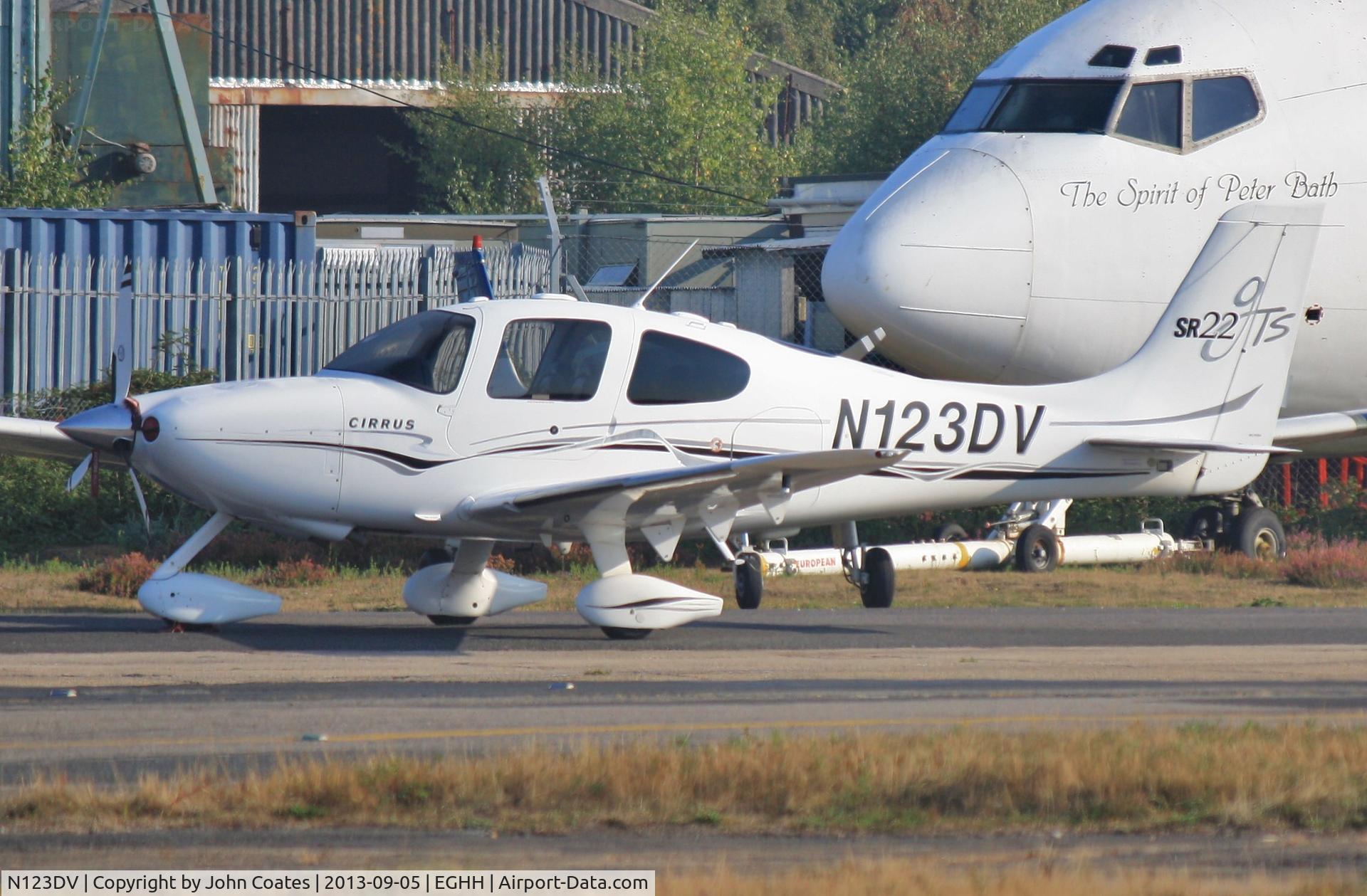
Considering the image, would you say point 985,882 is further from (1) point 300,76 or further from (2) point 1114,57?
(1) point 300,76

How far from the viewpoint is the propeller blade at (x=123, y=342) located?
11.3 meters

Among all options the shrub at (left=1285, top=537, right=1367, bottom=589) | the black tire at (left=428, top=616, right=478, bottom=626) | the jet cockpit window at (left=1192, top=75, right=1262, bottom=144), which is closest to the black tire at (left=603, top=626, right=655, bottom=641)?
the black tire at (left=428, top=616, right=478, bottom=626)

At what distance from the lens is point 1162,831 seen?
5.55 meters

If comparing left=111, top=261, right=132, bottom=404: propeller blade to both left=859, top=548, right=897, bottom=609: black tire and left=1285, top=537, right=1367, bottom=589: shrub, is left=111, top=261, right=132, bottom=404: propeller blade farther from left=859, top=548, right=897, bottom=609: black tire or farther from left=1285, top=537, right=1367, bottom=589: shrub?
left=1285, top=537, right=1367, bottom=589: shrub

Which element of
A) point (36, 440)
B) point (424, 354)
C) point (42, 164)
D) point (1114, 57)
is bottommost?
point (36, 440)

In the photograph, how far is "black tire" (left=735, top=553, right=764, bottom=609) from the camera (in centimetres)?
1230

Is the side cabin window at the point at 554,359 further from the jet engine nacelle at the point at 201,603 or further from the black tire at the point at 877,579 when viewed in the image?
the black tire at the point at 877,579

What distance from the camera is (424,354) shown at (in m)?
10.8

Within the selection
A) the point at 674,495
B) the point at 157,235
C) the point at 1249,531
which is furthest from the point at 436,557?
the point at 157,235

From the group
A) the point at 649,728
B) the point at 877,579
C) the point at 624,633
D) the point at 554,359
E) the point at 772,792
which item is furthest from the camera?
the point at 877,579

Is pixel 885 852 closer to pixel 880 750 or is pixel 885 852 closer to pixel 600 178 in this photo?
pixel 880 750

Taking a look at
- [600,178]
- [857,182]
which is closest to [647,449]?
[857,182]

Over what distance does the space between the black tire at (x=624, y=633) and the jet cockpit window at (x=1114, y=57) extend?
6.71m

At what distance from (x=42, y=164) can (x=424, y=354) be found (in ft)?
48.2
